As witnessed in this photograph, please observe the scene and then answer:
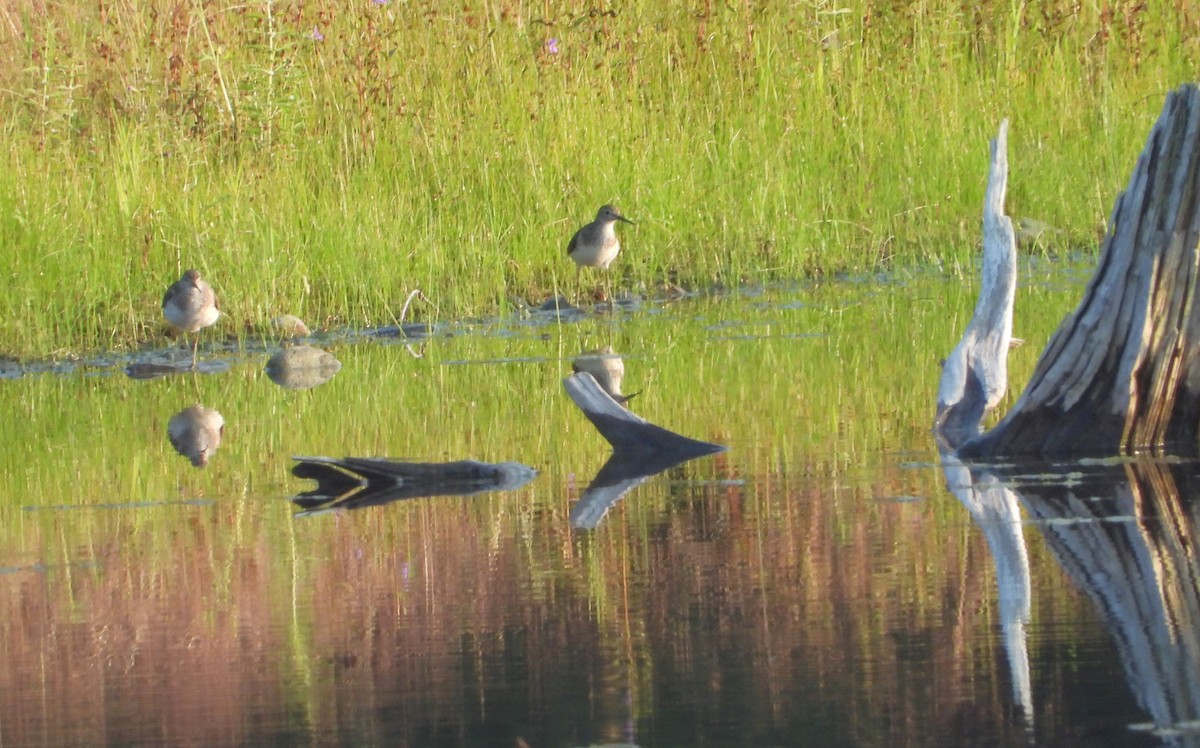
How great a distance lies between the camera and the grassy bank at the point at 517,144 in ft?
31.8

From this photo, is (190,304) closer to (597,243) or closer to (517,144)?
(597,243)

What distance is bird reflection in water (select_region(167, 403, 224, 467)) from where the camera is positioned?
20.3 feet

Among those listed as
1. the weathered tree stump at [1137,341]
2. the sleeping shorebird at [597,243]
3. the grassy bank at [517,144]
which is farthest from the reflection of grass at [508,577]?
the sleeping shorebird at [597,243]

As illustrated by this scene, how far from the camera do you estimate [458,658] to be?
11.5 ft

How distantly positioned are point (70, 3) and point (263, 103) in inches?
155

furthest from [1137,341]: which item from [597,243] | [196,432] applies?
[597,243]

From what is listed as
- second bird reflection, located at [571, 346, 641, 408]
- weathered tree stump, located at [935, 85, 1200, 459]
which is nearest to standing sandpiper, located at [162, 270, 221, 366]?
second bird reflection, located at [571, 346, 641, 408]

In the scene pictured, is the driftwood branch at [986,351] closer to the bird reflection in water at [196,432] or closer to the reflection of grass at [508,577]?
the reflection of grass at [508,577]

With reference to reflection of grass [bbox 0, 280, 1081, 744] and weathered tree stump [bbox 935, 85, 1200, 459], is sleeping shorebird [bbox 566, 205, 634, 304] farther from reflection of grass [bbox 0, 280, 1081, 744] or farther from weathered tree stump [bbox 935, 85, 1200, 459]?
weathered tree stump [bbox 935, 85, 1200, 459]

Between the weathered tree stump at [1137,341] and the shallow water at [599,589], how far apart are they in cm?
27

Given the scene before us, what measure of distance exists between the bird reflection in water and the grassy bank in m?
2.16

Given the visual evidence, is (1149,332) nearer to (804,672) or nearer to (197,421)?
(804,672)

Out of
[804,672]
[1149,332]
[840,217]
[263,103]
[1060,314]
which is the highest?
[263,103]

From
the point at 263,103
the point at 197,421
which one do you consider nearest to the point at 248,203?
the point at 263,103
